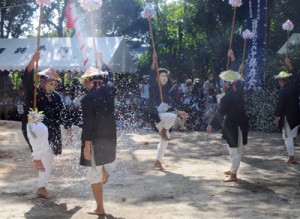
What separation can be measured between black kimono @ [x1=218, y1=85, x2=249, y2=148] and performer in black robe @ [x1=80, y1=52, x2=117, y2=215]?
2.82 meters

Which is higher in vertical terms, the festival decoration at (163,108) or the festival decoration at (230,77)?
the festival decoration at (230,77)

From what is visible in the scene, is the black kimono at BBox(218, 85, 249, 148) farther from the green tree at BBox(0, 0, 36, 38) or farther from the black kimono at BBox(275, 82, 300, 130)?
the green tree at BBox(0, 0, 36, 38)

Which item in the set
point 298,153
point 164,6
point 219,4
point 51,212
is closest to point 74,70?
point 219,4

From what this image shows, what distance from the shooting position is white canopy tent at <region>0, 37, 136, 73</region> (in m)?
19.8

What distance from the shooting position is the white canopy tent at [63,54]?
19.8 meters

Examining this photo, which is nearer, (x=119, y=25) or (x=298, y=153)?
(x=298, y=153)

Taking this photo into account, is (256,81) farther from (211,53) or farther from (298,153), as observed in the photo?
(211,53)

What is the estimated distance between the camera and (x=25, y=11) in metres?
33.9

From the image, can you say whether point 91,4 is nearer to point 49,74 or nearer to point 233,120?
point 49,74

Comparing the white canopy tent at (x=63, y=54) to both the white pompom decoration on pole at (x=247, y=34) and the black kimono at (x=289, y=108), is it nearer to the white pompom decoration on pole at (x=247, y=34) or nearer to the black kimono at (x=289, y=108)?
the white pompom decoration on pole at (x=247, y=34)

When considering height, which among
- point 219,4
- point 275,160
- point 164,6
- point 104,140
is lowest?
point 275,160

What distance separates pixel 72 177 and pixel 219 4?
17710 mm

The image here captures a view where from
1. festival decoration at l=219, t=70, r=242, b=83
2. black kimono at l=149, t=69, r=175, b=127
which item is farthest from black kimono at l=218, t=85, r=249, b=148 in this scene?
black kimono at l=149, t=69, r=175, b=127

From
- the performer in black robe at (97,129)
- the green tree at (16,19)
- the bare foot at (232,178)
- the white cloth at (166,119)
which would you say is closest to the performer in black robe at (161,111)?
the white cloth at (166,119)
